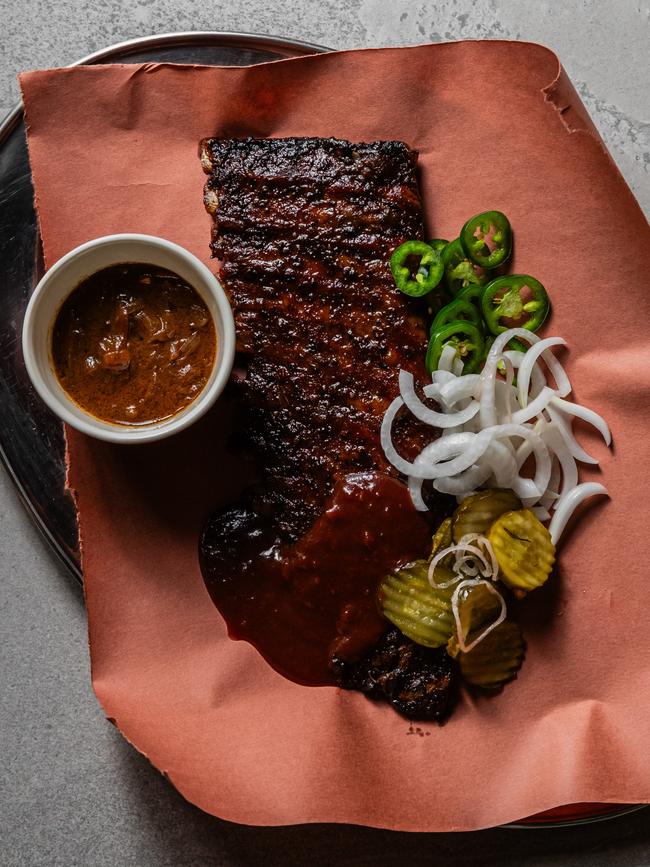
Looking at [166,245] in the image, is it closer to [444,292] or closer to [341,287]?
[341,287]

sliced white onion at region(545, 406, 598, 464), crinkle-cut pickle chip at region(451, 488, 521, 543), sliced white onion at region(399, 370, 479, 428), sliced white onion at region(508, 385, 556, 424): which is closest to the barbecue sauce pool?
crinkle-cut pickle chip at region(451, 488, 521, 543)

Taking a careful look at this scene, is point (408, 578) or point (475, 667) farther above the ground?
point (408, 578)

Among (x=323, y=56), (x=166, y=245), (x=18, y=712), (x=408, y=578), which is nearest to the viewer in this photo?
(x=166, y=245)

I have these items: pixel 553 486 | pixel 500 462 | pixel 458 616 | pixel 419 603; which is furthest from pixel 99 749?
pixel 553 486

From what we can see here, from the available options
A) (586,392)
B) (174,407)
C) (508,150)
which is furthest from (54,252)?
(586,392)

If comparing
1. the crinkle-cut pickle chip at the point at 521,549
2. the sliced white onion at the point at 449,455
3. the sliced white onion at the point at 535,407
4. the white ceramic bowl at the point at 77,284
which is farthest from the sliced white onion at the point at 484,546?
the white ceramic bowl at the point at 77,284

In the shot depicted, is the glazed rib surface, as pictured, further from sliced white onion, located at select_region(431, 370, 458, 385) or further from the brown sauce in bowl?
the brown sauce in bowl

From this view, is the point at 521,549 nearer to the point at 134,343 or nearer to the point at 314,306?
the point at 314,306
